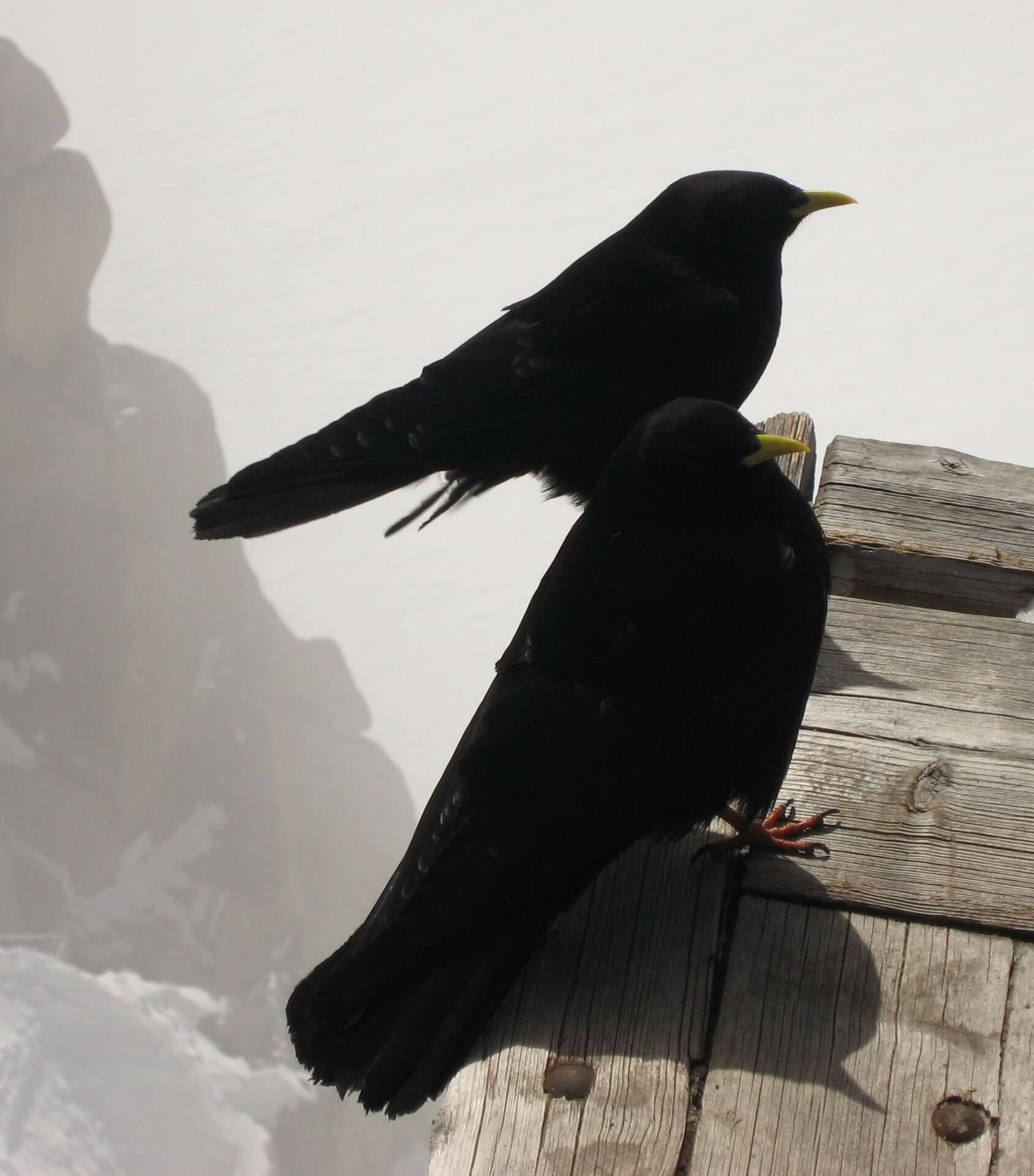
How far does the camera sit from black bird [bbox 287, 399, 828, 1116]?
1312 mm

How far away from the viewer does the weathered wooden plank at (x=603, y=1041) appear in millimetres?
1128

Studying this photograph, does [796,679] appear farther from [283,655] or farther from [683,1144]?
[283,655]

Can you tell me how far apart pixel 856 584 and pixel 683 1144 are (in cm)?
128

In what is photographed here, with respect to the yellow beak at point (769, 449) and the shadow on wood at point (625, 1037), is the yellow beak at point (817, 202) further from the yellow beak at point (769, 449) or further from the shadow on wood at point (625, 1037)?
the shadow on wood at point (625, 1037)

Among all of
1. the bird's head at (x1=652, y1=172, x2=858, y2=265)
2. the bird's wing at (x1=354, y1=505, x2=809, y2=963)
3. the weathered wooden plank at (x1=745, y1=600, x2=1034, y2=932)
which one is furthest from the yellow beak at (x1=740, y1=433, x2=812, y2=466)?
the bird's head at (x1=652, y1=172, x2=858, y2=265)

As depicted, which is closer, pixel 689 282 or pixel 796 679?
pixel 796 679

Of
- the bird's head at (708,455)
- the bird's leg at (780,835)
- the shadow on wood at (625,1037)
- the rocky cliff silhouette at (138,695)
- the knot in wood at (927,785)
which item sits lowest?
the rocky cliff silhouette at (138,695)

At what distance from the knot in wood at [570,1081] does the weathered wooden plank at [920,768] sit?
33 centimetres

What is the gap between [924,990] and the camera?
1.29 meters

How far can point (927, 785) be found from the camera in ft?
5.16

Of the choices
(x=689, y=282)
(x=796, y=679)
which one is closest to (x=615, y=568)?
(x=796, y=679)

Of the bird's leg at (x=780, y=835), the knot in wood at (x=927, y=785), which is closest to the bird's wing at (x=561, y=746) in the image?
Answer: the bird's leg at (x=780, y=835)

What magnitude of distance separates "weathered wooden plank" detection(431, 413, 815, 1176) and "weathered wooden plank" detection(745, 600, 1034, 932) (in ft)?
0.41

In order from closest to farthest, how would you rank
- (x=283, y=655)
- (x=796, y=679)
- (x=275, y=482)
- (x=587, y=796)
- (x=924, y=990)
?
(x=924, y=990) < (x=587, y=796) < (x=796, y=679) < (x=275, y=482) < (x=283, y=655)
